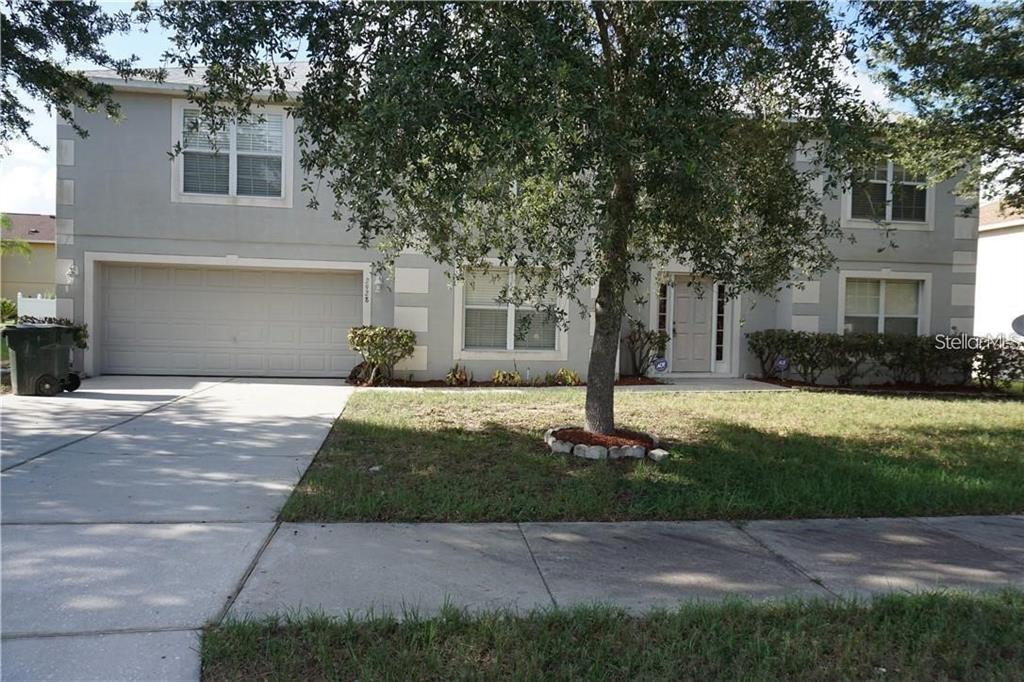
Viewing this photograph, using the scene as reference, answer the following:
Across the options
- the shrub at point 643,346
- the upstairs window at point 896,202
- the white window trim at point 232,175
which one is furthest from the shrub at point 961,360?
the white window trim at point 232,175

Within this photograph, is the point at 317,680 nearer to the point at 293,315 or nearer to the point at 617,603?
the point at 617,603

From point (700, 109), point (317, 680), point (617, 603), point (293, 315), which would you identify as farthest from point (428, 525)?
point (293, 315)

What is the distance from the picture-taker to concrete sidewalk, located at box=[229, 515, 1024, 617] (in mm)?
4070

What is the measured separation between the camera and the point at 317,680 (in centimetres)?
316

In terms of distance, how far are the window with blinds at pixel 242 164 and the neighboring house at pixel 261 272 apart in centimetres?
3

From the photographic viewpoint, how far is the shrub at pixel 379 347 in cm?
1292

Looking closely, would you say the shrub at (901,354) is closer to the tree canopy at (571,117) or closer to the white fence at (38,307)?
the tree canopy at (571,117)

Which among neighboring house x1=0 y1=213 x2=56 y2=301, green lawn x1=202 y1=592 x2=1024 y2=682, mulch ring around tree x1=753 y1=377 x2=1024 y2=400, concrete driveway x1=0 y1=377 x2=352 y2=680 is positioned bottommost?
green lawn x1=202 y1=592 x2=1024 y2=682

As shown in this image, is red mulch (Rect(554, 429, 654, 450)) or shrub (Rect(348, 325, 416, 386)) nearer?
red mulch (Rect(554, 429, 654, 450))

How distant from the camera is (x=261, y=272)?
551 inches

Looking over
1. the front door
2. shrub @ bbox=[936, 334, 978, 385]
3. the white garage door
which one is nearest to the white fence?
the white garage door

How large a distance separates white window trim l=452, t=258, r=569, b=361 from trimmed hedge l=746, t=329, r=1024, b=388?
4.31 m

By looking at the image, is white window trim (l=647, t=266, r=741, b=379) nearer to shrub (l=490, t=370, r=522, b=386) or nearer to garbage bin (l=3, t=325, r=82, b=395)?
shrub (l=490, t=370, r=522, b=386)

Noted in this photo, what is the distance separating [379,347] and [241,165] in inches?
179
